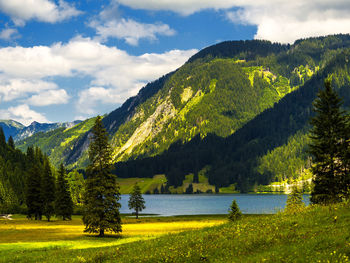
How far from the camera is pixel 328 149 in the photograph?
46.8 metres

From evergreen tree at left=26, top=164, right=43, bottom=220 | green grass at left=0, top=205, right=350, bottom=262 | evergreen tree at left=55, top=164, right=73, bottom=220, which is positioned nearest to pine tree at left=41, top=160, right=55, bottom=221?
evergreen tree at left=26, top=164, right=43, bottom=220

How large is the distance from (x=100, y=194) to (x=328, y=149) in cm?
3668

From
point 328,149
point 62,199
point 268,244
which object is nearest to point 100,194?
point 328,149

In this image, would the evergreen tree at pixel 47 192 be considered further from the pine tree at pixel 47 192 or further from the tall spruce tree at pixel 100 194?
the tall spruce tree at pixel 100 194

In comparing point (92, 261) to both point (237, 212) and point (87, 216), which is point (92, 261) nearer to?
point (87, 216)

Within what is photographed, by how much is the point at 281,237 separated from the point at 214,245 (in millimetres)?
4292

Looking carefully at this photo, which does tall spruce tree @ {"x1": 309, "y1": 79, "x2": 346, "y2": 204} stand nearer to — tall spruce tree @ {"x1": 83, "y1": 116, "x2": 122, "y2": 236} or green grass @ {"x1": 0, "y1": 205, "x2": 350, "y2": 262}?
green grass @ {"x1": 0, "y1": 205, "x2": 350, "y2": 262}

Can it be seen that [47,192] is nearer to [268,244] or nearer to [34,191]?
[34,191]

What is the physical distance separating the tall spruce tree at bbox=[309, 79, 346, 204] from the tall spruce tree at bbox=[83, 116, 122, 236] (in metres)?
32.5

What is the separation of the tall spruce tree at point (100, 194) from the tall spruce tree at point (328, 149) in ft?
107

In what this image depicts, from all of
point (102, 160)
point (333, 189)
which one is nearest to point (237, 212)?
point (333, 189)

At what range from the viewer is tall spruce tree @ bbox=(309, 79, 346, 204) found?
151 ft

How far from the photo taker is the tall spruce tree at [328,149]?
1816 inches

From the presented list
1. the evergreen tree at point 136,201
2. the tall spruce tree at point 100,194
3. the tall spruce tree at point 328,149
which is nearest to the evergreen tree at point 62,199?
the evergreen tree at point 136,201
